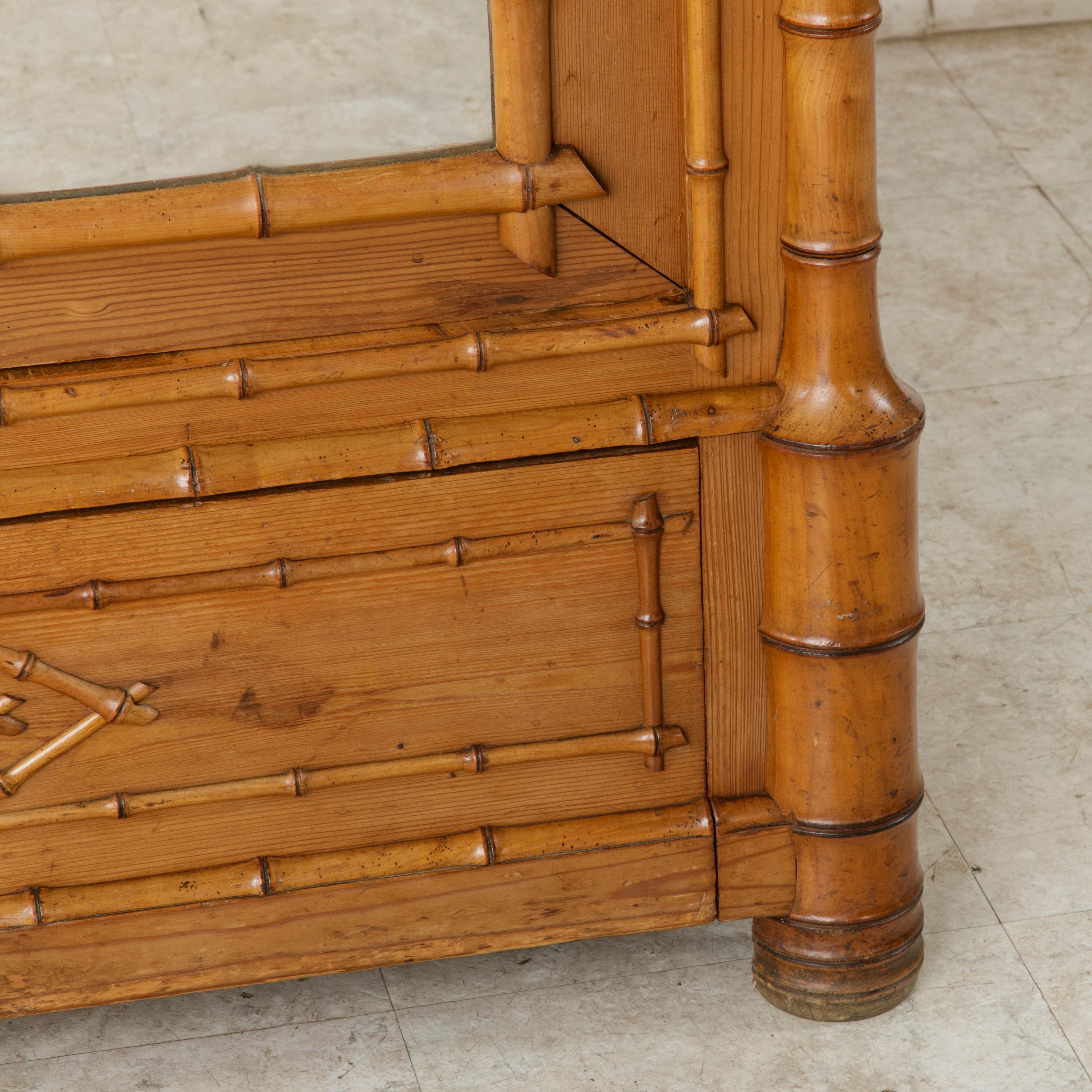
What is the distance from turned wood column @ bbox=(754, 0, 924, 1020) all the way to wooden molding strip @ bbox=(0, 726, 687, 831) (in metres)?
0.17

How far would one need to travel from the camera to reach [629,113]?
1600 mm

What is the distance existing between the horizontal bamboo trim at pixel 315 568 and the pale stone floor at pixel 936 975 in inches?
20.0

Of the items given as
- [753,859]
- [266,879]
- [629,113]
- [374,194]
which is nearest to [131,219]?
[374,194]

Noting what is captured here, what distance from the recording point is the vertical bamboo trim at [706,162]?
1.55 m

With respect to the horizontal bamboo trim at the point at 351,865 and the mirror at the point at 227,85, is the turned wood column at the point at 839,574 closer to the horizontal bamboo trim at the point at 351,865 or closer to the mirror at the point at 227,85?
the horizontal bamboo trim at the point at 351,865

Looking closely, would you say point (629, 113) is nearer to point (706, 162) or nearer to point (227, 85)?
point (706, 162)

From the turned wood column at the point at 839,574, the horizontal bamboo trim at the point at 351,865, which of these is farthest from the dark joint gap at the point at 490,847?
the turned wood column at the point at 839,574

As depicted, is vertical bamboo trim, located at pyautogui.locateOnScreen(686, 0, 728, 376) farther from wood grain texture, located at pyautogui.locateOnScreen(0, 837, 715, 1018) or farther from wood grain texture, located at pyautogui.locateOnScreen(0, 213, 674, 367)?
wood grain texture, located at pyautogui.locateOnScreen(0, 837, 715, 1018)

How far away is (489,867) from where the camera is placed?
1.89 metres

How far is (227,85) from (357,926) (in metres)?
0.92

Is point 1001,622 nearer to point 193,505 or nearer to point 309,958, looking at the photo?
point 309,958

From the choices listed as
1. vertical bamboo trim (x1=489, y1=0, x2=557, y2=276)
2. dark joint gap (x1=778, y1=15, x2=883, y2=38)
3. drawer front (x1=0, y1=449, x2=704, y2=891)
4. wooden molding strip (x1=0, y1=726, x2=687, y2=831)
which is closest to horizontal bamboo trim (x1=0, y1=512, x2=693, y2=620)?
Answer: drawer front (x1=0, y1=449, x2=704, y2=891)

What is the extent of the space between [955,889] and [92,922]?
3.65ft

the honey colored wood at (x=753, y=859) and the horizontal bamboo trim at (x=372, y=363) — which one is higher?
the horizontal bamboo trim at (x=372, y=363)
